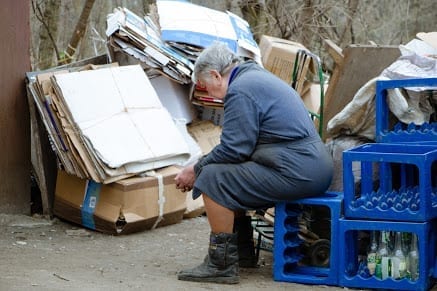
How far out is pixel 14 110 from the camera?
6.66 metres

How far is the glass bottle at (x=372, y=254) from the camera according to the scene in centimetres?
497

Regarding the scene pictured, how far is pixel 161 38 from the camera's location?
7016mm

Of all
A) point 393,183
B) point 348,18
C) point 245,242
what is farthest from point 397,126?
point 348,18

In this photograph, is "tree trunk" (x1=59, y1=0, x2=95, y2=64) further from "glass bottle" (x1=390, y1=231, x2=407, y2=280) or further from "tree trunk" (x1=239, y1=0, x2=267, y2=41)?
"glass bottle" (x1=390, y1=231, x2=407, y2=280)

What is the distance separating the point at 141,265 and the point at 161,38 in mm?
2099

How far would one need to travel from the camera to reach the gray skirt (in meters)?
5.04

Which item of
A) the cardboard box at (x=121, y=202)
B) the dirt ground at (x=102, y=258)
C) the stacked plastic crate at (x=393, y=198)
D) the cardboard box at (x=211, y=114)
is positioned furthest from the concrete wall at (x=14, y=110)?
the stacked plastic crate at (x=393, y=198)

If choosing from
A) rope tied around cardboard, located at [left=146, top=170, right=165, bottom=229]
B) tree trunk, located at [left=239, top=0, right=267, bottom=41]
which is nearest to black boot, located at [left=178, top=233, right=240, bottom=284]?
rope tied around cardboard, located at [left=146, top=170, right=165, bottom=229]

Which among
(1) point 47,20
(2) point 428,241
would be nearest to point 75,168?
(2) point 428,241

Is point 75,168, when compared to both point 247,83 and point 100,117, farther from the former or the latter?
point 247,83

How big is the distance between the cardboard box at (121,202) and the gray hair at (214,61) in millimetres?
1251

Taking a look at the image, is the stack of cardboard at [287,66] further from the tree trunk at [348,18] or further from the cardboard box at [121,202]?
the tree trunk at [348,18]

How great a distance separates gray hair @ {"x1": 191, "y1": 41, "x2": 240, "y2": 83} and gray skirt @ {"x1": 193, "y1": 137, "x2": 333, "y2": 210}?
502mm

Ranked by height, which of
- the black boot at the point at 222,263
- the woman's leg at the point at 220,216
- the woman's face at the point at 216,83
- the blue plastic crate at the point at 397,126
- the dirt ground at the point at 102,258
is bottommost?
the dirt ground at the point at 102,258
